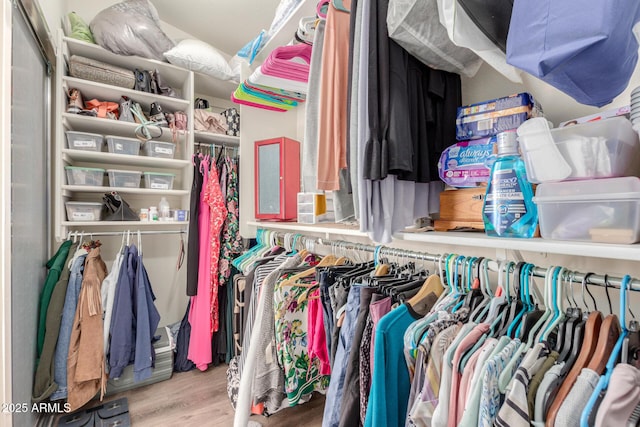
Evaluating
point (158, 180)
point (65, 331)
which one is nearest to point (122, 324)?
point (65, 331)

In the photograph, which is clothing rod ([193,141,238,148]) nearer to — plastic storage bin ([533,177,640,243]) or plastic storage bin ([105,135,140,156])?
plastic storage bin ([105,135,140,156])

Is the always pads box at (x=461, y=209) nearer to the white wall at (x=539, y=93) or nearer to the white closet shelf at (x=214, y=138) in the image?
the white wall at (x=539, y=93)

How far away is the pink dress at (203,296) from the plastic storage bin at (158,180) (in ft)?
0.98

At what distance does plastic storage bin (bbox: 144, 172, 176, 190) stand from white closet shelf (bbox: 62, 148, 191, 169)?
9 cm

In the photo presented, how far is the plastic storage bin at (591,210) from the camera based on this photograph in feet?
1.61

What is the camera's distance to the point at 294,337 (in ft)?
3.83

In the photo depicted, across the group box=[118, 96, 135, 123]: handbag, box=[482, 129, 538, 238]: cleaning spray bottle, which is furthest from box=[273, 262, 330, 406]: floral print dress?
box=[118, 96, 135, 123]: handbag

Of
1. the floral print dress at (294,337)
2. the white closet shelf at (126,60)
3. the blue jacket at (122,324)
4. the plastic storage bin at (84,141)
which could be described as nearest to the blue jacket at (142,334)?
the blue jacket at (122,324)

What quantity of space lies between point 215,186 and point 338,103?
1.39 metres

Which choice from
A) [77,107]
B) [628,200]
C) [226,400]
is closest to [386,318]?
[628,200]

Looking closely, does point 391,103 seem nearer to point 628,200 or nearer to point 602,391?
point 628,200

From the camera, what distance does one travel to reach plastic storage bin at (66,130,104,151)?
1771 mm

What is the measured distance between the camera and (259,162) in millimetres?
1727

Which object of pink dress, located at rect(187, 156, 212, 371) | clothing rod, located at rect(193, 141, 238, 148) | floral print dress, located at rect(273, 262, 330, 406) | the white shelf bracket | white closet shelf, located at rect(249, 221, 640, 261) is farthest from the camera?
clothing rod, located at rect(193, 141, 238, 148)
